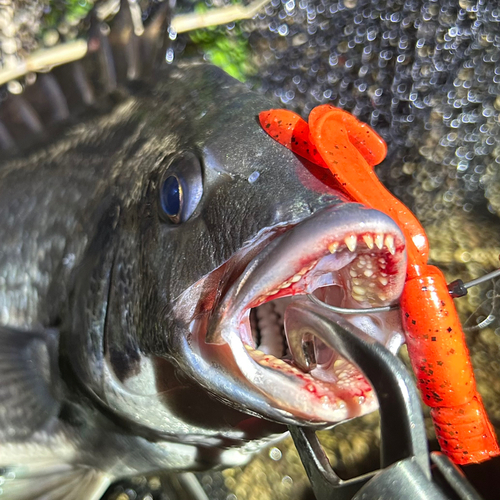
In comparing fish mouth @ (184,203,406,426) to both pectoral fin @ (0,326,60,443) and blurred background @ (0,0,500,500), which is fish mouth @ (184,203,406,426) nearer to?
blurred background @ (0,0,500,500)

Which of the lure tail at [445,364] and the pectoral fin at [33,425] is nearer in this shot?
the lure tail at [445,364]

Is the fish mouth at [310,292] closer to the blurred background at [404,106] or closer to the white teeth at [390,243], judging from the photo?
the white teeth at [390,243]

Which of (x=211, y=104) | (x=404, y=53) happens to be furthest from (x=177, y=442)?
(x=404, y=53)

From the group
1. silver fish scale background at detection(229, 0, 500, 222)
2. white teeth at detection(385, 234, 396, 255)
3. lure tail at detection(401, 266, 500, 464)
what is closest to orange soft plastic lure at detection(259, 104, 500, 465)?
lure tail at detection(401, 266, 500, 464)

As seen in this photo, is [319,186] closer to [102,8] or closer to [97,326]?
[97,326]

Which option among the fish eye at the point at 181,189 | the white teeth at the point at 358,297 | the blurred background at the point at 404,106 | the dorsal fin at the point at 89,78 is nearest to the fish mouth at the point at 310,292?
the white teeth at the point at 358,297

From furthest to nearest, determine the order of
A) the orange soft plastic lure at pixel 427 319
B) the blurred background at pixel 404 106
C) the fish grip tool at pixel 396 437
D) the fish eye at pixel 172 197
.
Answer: the blurred background at pixel 404 106 < the fish eye at pixel 172 197 < the orange soft plastic lure at pixel 427 319 < the fish grip tool at pixel 396 437

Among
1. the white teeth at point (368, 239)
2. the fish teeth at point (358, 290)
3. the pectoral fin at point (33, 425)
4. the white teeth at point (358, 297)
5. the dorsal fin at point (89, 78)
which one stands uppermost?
the dorsal fin at point (89, 78)
